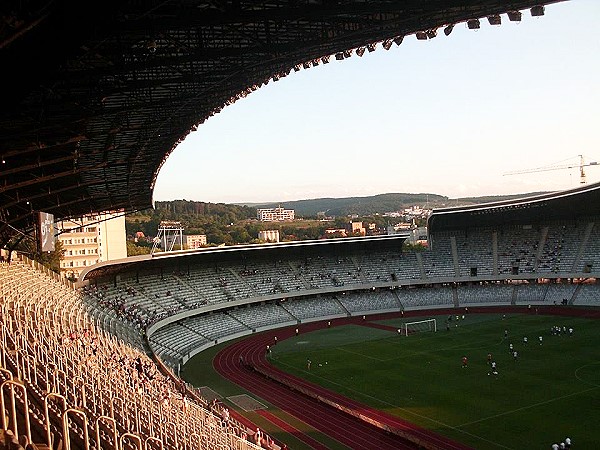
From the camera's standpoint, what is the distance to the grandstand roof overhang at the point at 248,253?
1980 inches

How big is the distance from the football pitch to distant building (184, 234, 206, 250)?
72.7 meters

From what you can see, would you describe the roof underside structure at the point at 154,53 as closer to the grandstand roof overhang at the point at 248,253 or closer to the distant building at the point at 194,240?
Answer: the grandstand roof overhang at the point at 248,253

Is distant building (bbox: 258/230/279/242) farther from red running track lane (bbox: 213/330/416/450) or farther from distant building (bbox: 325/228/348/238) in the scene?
red running track lane (bbox: 213/330/416/450)

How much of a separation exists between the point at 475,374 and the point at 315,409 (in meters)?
10.4

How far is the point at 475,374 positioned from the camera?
35094 mm

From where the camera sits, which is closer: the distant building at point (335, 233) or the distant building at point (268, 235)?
the distant building at point (268, 235)

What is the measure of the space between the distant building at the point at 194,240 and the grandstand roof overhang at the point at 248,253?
57956 mm

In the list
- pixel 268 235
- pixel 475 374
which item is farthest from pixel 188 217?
pixel 475 374

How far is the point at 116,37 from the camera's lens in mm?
14664

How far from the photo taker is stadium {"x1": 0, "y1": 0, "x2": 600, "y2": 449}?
1233cm

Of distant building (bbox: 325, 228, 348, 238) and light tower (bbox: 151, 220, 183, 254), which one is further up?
light tower (bbox: 151, 220, 183, 254)

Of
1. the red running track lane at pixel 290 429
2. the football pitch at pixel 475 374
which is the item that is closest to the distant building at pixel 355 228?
the football pitch at pixel 475 374

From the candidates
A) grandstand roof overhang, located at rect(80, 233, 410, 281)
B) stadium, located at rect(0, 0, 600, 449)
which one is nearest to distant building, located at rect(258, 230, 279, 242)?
grandstand roof overhang, located at rect(80, 233, 410, 281)

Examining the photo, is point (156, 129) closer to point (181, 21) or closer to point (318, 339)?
point (181, 21)
